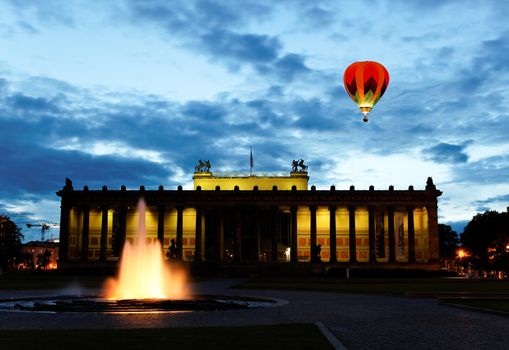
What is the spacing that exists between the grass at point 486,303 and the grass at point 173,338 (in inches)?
484

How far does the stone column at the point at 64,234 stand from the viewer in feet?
351

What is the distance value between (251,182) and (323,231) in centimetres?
1721

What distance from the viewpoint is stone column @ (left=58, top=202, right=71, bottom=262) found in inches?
4212

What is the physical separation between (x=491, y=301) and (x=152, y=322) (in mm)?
19063

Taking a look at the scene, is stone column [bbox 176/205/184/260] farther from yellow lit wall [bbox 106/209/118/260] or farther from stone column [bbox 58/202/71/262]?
stone column [bbox 58/202/71/262]

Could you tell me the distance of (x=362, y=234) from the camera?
11575 cm

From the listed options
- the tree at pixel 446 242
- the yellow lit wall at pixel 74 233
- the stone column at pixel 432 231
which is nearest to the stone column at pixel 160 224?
the yellow lit wall at pixel 74 233

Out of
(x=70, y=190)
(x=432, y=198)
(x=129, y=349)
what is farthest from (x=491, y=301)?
(x=70, y=190)

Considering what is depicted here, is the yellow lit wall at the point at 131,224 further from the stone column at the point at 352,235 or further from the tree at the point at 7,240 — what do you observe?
the stone column at the point at 352,235

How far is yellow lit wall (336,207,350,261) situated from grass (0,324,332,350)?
97.0m

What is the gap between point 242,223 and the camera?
114 metres

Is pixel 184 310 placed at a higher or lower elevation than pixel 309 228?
lower

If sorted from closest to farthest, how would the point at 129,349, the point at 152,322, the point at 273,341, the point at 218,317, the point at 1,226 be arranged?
the point at 129,349, the point at 273,341, the point at 152,322, the point at 218,317, the point at 1,226

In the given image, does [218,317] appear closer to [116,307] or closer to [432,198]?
[116,307]
